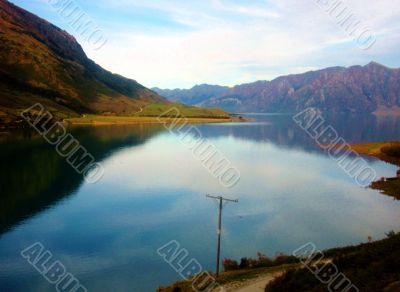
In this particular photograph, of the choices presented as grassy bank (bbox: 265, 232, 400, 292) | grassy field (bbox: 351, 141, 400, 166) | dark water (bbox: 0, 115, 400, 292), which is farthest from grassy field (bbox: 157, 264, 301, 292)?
grassy field (bbox: 351, 141, 400, 166)

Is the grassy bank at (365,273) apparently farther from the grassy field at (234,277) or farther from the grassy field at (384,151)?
the grassy field at (384,151)

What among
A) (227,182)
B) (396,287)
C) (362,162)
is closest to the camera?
(396,287)

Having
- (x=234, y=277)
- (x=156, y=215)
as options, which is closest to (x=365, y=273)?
(x=234, y=277)

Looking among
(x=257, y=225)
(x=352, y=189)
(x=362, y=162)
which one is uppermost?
(x=362, y=162)

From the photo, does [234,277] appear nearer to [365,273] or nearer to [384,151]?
[365,273]

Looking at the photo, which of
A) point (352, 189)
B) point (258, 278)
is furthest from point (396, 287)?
point (352, 189)

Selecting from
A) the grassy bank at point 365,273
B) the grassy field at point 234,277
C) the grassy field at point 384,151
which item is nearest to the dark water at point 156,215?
the grassy field at point 234,277

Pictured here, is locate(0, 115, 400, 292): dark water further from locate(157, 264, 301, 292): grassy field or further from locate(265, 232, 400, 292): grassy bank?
locate(265, 232, 400, 292): grassy bank

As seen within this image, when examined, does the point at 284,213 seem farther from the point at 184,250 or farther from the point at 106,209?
the point at 106,209
